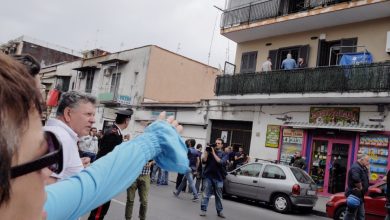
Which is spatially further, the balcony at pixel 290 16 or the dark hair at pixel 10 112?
the balcony at pixel 290 16

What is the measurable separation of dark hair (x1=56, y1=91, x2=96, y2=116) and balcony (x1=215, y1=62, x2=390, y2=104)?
1392cm

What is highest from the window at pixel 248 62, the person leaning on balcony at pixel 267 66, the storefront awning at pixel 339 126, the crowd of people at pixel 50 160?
the window at pixel 248 62

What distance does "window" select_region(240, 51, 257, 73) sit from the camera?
22.4 metres

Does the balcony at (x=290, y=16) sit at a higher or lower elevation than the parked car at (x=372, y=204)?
higher

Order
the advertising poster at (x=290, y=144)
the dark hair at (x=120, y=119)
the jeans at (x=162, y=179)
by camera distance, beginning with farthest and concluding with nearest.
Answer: the advertising poster at (x=290, y=144), the jeans at (x=162, y=179), the dark hair at (x=120, y=119)

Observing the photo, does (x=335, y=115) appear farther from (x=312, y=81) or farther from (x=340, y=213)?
(x=340, y=213)

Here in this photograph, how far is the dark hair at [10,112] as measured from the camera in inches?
32.8

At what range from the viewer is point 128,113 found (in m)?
5.55

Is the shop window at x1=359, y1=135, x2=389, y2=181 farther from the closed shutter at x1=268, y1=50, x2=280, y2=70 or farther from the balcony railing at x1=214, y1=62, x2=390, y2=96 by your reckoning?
the closed shutter at x1=268, y1=50, x2=280, y2=70

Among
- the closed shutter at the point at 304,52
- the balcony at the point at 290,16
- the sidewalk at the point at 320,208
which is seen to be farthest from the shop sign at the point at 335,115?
the balcony at the point at 290,16

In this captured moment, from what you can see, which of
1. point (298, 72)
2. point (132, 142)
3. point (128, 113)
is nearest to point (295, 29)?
point (298, 72)

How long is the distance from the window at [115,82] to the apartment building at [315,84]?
12.7 metres

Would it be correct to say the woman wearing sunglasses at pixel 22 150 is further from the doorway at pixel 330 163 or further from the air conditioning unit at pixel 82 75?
the air conditioning unit at pixel 82 75

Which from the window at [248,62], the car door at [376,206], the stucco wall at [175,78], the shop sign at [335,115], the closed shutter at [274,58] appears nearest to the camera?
the car door at [376,206]
